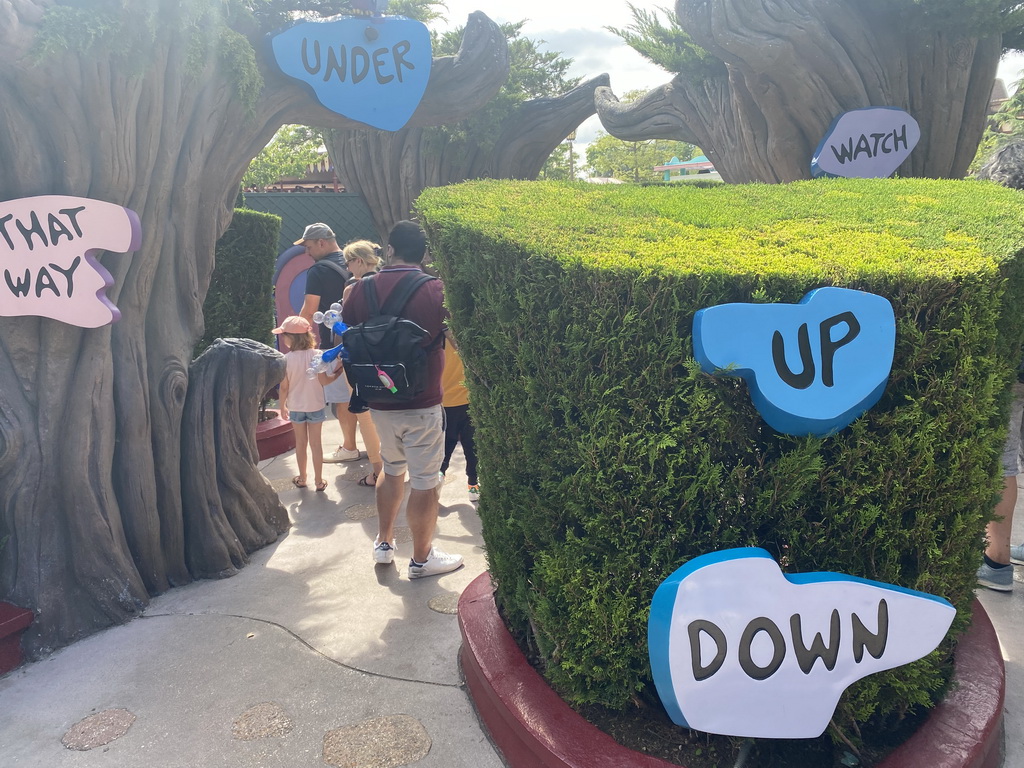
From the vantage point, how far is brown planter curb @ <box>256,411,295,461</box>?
18.8 ft

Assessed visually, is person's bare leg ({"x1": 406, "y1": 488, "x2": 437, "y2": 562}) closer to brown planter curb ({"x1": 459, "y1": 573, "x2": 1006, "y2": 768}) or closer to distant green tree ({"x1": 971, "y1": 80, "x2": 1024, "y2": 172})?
brown planter curb ({"x1": 459, "y1": 573, "x2": 1006, "y2": 768})

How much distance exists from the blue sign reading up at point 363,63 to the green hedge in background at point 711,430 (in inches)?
74.6

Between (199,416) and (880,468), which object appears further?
(199,416)

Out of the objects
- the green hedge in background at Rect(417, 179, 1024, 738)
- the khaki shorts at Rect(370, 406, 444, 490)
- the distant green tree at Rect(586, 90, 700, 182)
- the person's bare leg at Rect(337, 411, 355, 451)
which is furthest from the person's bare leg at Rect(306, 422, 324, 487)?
the distant green tree at Rect(586, 90, 700, 182)

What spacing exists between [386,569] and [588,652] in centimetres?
189

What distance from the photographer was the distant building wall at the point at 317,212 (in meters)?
10.9

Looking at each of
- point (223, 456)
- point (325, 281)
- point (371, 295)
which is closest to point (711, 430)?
point (371, 295)

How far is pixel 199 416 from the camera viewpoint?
3.63 m

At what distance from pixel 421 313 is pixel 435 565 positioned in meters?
1.25

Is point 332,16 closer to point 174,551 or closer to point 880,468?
point 174,551

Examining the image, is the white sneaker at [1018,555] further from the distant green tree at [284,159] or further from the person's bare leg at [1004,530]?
the distant green tree at [284,159]

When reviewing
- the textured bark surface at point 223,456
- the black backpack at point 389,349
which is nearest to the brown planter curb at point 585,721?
the black backpack at point 389,349

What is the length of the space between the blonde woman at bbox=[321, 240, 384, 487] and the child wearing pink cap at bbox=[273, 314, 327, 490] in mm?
163

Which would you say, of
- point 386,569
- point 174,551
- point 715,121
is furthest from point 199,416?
point 715,121
